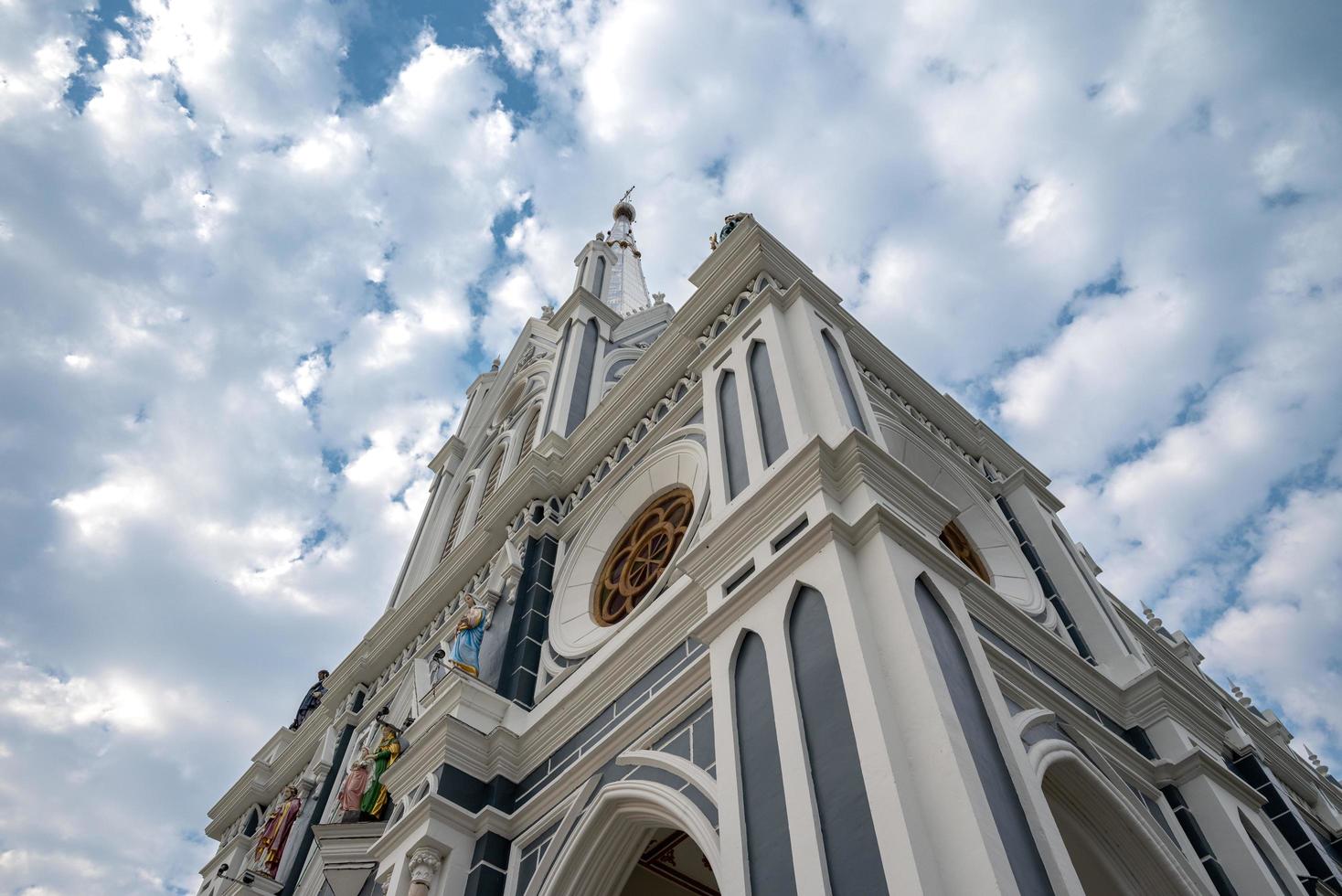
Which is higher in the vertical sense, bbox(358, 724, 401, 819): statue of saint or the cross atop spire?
the cross atop spire

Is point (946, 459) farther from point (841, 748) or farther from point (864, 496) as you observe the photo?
point (841, 748)

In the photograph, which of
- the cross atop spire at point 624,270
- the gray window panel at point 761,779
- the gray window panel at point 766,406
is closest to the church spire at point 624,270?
the cross atop spire at point 624,270

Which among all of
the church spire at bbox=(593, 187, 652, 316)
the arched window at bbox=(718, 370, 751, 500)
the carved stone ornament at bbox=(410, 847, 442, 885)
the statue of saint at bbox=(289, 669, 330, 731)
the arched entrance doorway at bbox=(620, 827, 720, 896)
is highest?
the church spire at bbox=(593, 187, 652, 316)

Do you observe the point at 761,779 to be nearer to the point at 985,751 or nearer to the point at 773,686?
the point at 773,686

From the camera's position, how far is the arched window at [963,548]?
11.5m

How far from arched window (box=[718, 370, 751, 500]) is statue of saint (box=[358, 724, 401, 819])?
5.49m

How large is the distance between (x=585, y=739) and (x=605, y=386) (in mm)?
8155

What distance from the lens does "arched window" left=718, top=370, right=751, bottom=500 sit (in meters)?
8.81

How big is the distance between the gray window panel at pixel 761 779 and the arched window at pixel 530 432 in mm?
10243

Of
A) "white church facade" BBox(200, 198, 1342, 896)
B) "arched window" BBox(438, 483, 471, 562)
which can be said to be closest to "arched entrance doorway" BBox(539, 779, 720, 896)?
"white church facade" BBox(200, 198, 1342, 896)

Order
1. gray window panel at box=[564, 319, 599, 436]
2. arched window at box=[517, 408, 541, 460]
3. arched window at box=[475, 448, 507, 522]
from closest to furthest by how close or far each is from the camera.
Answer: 1. gray window panel at box=[564, 319, 599, 436]
2. arched window at box=[517, 408, 541, 460]
3. arched window at box=[475, 448, 507, 522]

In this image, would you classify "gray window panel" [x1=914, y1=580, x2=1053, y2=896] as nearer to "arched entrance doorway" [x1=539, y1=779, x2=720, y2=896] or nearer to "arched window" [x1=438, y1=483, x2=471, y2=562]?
"arched entrance doorway" [x1=539, y1=779, x2=720, y2=896]

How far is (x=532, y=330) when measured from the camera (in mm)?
21672

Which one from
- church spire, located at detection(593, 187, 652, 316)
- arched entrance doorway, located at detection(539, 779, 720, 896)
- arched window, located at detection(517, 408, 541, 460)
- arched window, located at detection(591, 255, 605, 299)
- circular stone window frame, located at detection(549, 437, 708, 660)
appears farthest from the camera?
church spire, located at detection(593, 187, 652, 316)
